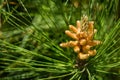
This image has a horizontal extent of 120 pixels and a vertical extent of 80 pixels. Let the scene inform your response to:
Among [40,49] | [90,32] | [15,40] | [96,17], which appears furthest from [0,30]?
[90,32]

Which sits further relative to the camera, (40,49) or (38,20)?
(38,20)

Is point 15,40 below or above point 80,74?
above

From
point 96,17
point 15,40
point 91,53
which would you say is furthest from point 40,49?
point 91,53

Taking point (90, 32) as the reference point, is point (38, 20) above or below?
above

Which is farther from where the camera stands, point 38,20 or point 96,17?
point 38,20

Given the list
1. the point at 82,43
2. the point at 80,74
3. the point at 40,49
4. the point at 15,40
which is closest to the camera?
the point at 82,43

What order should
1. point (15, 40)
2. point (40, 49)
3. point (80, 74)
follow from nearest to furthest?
point (80, 74) < point (40, 49) < point (15, 40)

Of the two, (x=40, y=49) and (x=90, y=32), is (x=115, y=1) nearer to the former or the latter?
(x=90, y=32)

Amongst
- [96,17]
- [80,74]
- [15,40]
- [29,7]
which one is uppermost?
[29,7]

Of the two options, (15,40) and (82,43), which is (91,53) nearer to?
(82,43)
